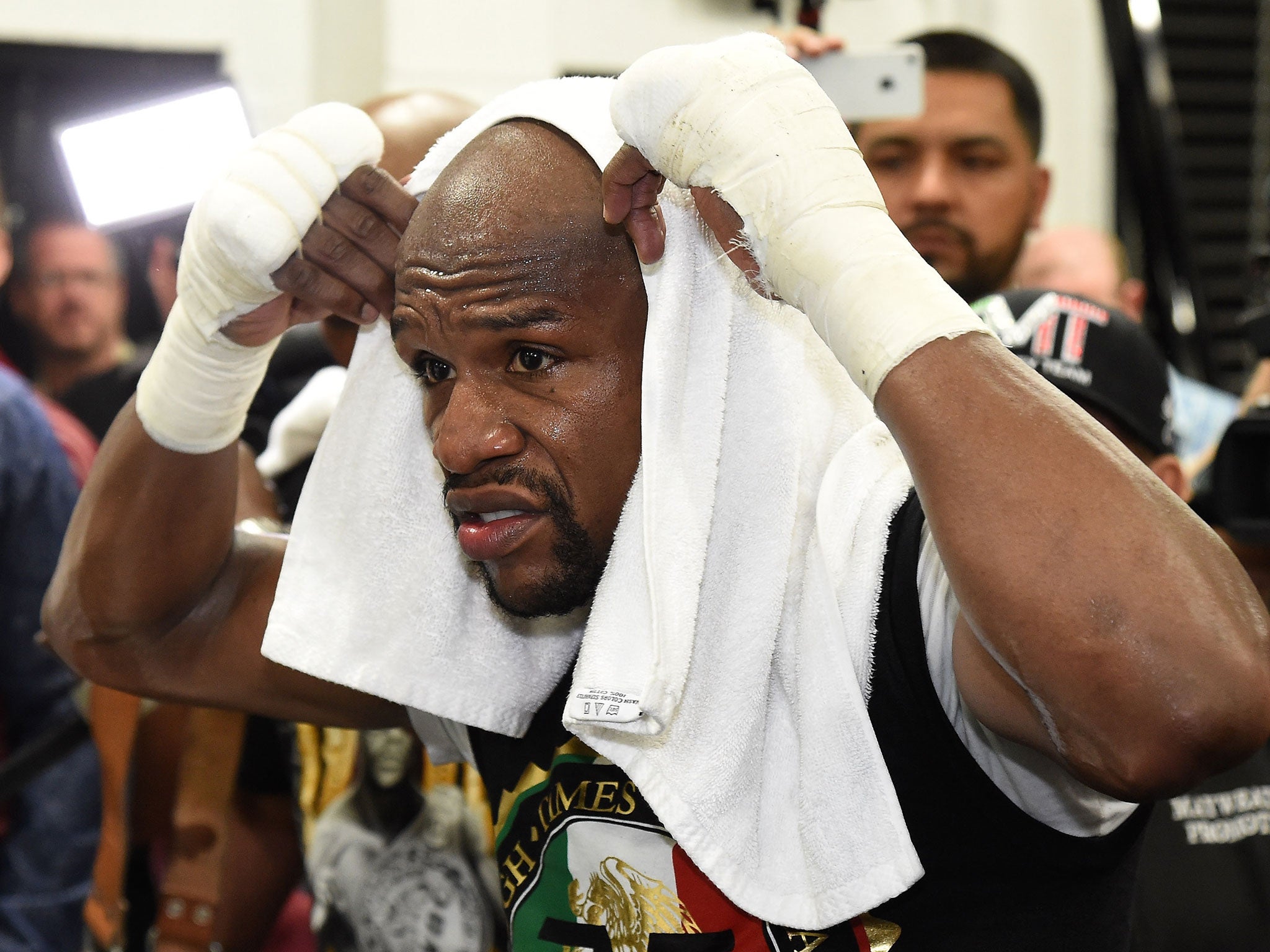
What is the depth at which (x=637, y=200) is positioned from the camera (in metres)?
1.13

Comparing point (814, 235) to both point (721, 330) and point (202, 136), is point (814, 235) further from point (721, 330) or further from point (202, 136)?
point (202, 136)

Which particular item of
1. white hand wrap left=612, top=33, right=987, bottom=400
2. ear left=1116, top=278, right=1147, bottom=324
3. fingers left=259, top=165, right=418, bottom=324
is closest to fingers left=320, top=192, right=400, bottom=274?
fingers left=259, top=165, right=418, bottom=324

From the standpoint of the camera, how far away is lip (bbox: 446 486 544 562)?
1156mm

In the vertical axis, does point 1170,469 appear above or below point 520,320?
below

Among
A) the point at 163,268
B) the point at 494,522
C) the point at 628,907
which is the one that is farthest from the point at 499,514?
Answer: the point at 163,268

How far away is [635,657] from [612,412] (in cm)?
22

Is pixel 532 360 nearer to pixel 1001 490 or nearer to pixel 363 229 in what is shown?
pixel 363 229

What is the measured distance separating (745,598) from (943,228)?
123 cm

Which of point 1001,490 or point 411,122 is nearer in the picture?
point 1001,490

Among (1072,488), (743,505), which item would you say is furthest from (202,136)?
(1072,488)

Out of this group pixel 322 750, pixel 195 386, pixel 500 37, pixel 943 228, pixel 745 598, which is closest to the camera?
pixel 745 598

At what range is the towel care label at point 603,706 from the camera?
103 cm

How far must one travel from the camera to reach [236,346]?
1355mm

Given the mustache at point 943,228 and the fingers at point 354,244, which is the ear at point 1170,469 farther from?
the fingers at point 354,244
